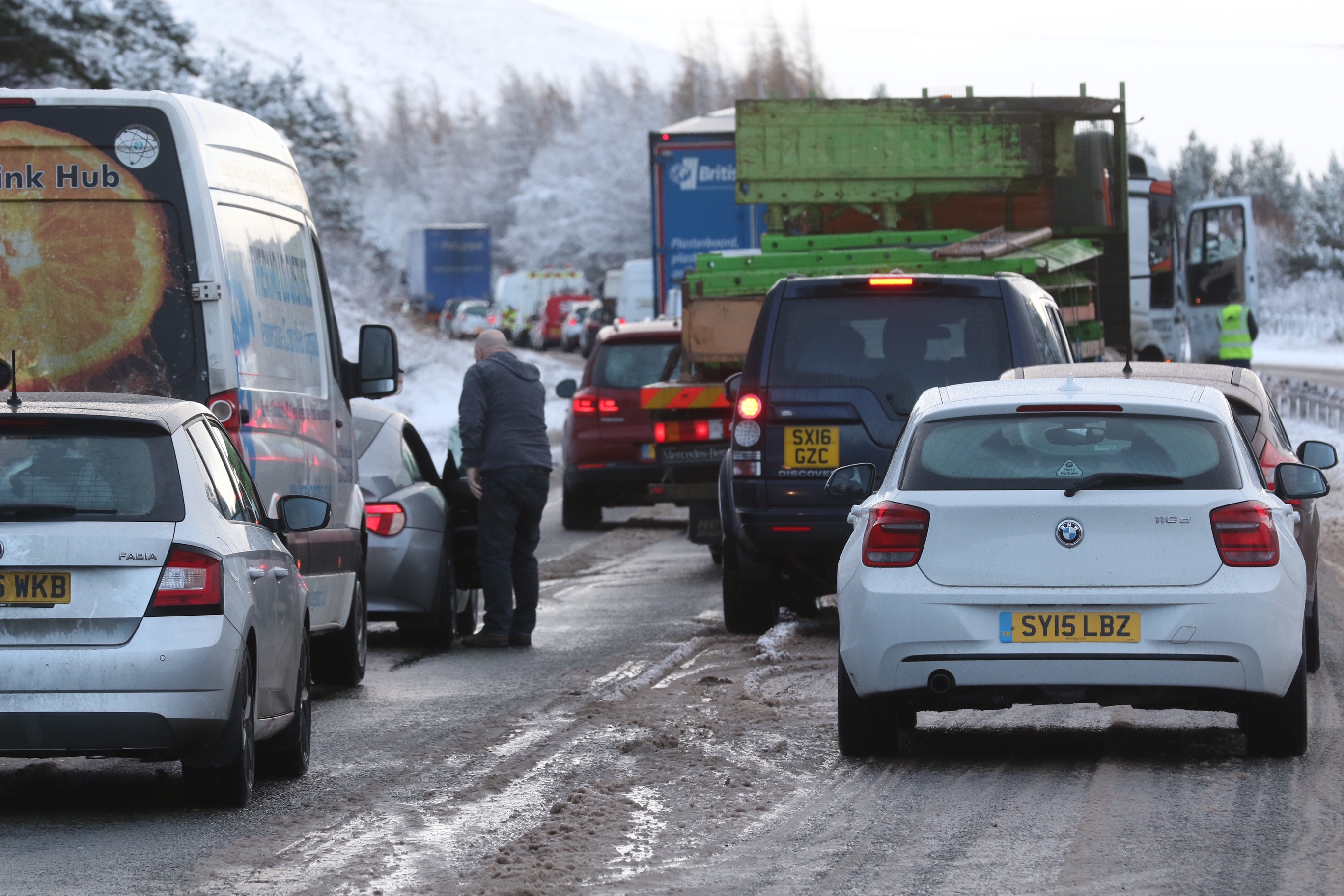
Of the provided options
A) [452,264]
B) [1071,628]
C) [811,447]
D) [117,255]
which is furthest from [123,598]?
[452,264]

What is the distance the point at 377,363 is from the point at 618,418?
7.77 metres

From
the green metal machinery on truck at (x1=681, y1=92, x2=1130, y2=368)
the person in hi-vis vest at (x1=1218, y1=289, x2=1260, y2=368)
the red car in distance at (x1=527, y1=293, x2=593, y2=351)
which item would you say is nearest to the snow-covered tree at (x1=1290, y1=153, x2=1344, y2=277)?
the red car in distance at (x1=527, y1=293, x2=593, y2=351)

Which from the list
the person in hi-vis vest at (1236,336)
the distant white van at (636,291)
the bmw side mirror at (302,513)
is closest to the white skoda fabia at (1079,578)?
the bmw side mirror at (302,513)

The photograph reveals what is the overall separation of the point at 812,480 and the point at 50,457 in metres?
5.30

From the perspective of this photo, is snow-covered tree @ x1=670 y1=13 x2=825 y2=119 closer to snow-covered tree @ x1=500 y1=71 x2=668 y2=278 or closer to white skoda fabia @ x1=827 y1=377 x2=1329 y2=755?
snow-covered tree @ x1=500 y1=71 x2=668 y2=278

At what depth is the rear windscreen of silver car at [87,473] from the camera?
6617 millimetres

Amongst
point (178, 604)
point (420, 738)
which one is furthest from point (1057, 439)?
point (178, 604)

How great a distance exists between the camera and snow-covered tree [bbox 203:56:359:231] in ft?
215

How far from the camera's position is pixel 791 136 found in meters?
18.5

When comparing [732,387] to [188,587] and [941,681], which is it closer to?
[941,681]

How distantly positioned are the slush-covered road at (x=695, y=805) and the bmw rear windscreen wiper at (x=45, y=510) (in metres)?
1.00

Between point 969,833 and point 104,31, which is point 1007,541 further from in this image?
point 104,31

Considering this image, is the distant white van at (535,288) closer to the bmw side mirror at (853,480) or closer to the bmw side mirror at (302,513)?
the bmw side mirror at (853,480)

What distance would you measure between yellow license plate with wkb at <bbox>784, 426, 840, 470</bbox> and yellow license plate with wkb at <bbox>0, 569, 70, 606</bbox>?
542 centimetres
